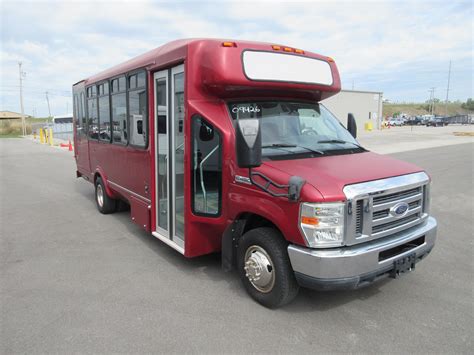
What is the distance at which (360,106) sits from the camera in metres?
43.7

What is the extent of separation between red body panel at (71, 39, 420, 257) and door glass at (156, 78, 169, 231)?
117 mm

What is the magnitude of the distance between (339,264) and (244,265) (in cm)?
116

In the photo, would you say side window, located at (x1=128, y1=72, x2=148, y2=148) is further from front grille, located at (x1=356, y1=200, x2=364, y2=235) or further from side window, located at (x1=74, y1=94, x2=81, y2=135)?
side window, located at (x1=74, y1=94, x2=81, y2=135)

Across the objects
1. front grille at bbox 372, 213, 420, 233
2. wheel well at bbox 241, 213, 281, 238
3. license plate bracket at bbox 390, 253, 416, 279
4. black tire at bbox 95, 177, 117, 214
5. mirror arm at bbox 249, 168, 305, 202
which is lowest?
black tire at bbox 95, 177, 117, 214

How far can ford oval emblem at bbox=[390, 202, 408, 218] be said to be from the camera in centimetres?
359

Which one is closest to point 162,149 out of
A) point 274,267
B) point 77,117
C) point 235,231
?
point 235,231

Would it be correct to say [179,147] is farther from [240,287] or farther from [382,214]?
[382,214]

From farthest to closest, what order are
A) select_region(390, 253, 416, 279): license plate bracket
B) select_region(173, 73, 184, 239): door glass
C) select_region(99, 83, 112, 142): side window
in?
select_region(99, 83, 112, 142): side window
select_region(173, 73, 184, 239): door glass
select_region(390, 253, 416, 279): license plate bracket

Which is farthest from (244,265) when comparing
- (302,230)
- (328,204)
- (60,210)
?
(60,210)

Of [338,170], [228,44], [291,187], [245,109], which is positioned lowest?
[291,187]

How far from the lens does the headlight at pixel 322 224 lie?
324 centimetres

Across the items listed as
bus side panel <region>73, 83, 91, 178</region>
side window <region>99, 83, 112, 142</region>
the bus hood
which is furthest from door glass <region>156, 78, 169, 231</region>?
bus side panel <region>73, 83, 91, 178</region>

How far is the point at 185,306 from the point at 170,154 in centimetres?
190

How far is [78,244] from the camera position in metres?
6.01
